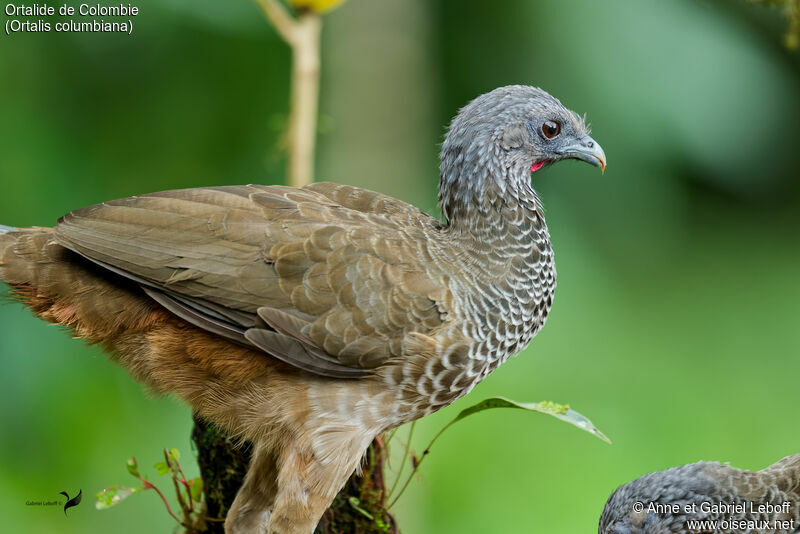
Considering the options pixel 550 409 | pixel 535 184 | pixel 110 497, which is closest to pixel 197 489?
pixel 110 497

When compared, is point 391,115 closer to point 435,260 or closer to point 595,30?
point 595,30

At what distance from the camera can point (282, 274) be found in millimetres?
2650

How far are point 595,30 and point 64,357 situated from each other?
3454mm

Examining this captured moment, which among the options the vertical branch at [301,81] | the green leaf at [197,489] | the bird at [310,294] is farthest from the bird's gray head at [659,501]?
the vertical branch at [301,81]

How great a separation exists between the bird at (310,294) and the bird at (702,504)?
0.58 metres

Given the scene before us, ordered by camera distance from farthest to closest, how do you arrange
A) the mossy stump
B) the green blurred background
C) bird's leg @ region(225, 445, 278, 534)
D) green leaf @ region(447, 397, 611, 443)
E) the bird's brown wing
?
the green blurred background, the mossy stump, bird's leg @ region(225, 445, 278, 534), green leaf @ region(447, 397, 611, 443), the bird's brown wing

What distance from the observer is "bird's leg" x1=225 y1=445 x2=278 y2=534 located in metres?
2.91

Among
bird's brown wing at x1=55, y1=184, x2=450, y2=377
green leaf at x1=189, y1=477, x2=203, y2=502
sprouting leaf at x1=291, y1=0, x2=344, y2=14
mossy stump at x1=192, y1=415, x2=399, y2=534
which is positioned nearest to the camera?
bird's brown wing at x1=55, y1=184, x2=450, y2=377

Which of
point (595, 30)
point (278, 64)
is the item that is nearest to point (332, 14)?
point (278, 64)

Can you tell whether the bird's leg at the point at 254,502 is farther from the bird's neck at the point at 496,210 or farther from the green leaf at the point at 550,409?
the bird's neck at the point at 496,210

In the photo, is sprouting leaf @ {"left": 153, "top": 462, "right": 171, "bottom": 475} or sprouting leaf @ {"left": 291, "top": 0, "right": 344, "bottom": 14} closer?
sprouting leaf @ {"left": 153, "top": 462, "right": 171, "bottom": 475}

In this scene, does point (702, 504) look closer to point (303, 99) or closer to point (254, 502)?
point (254, 502)

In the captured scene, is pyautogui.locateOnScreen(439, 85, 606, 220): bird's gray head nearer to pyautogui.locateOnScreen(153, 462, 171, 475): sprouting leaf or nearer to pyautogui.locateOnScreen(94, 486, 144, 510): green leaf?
pyautogui.locateOnScreen(153, 462, 171, 475): sprouting leaf

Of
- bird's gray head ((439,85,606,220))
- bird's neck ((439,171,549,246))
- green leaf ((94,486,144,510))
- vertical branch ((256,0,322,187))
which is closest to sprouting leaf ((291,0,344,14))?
vertical branch ((256,0,322,187))
